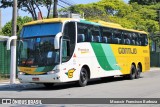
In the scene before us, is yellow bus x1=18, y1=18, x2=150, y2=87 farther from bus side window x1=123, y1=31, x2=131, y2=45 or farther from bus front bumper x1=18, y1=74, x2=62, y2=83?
bus side window x1=123, y1=31, x2=131, y2=45

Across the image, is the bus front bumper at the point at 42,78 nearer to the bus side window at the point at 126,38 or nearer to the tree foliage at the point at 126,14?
the bus side window at the point at 126,38

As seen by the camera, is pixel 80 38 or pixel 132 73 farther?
pixel 132 73

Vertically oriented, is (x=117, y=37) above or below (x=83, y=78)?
above

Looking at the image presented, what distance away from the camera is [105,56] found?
22922mm

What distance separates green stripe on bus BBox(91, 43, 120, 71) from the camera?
71.7ft

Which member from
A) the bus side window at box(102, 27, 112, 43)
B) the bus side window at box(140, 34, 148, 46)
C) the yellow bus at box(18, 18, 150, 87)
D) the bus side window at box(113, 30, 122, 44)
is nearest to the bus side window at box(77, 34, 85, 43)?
the yellow bus at box(18, 18, 150, 87)

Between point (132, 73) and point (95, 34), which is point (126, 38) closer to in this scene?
point (132, 73)

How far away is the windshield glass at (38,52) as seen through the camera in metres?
18.3

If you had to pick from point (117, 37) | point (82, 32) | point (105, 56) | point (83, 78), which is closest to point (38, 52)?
point (82, 32)

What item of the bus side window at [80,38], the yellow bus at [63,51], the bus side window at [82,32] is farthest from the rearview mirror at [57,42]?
the bus side window at [82,32]

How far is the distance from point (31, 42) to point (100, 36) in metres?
4.86

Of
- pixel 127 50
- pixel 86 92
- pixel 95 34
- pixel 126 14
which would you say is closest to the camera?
pixel 86 92

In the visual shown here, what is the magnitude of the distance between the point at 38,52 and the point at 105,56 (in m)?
5.52

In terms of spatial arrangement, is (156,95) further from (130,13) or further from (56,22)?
(130,13)
